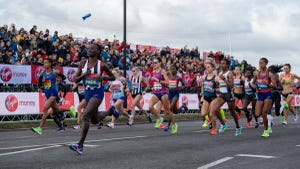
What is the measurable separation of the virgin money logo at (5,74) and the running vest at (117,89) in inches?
158

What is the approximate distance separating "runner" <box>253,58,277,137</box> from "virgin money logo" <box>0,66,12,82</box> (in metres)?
9.63

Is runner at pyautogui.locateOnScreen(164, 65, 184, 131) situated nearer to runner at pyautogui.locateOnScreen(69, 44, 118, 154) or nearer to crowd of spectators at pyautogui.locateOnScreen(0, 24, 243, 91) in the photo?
crowd of spectators at pyautogui.locateOnScreen(0, 24, 243, 91)

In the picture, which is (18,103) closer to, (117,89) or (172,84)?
(117,89)

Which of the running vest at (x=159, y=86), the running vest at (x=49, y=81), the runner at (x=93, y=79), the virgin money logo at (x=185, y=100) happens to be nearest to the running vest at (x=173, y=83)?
the running vest at (x=159, y=86)

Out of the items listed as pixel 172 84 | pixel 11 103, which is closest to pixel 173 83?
pixel 172 84

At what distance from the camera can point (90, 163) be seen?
26.4 feet

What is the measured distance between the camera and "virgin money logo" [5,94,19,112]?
18766 mm

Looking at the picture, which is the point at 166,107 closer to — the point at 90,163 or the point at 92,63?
the point at 92,63

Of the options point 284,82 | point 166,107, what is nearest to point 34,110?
point 166,107

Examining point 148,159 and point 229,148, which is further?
point 229,148

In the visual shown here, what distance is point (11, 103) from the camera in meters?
18.9

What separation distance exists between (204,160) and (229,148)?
6.93ft

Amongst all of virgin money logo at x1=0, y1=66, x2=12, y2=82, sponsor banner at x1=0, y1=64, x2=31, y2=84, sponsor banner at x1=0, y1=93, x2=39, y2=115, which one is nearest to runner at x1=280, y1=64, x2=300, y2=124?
sponsor banner at x1=0, y1=93, x2=39, y2=115

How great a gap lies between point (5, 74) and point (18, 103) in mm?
1212
